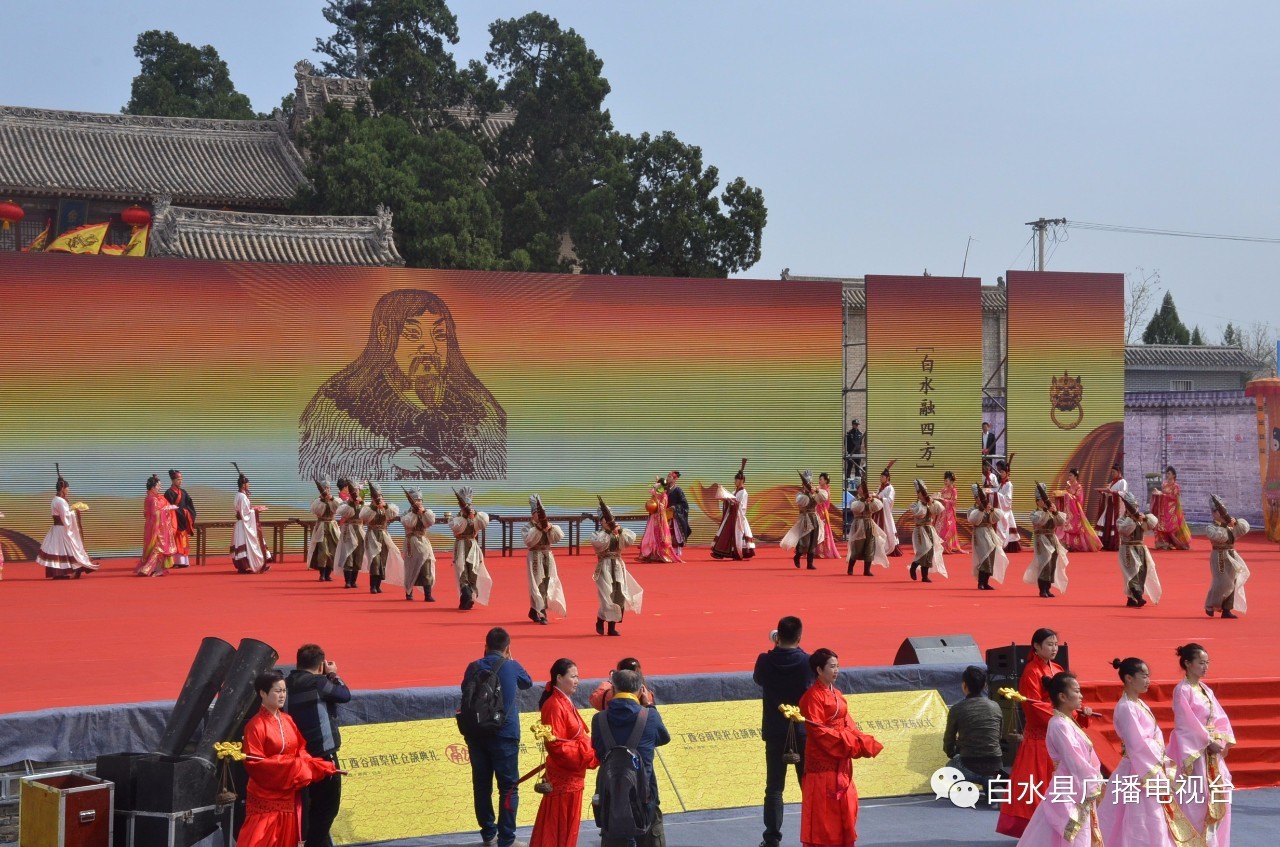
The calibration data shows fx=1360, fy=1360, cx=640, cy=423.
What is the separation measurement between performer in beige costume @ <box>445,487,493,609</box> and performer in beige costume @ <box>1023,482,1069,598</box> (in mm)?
6446

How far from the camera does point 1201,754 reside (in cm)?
682

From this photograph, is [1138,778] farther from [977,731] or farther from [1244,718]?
[1244,718]

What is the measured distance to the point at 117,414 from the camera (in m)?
20.7

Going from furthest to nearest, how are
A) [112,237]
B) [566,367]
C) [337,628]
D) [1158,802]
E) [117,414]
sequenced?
[112,237]
[566,367]
[117,414]
[337,628]
[1158,802]

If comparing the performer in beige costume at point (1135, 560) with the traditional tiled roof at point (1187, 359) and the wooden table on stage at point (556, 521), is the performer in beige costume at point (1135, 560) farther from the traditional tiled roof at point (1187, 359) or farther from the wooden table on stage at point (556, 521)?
the traditional tiled roof at point (1187, 359)

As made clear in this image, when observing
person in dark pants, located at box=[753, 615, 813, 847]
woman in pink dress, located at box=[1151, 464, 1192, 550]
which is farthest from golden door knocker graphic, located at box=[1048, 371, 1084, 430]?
person in dark pants, located at box=[753, 615, 813, 847]

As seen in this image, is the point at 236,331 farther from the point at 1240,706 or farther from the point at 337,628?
A: the point at 1240,706

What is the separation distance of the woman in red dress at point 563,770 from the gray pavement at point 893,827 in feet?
3.24

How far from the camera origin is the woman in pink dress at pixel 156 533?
18766 mm

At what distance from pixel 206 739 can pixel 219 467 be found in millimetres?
15252

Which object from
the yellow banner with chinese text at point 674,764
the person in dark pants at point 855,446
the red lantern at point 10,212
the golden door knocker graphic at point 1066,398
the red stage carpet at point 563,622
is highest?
the red lantern at point 10,212

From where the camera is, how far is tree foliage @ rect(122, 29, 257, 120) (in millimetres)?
40844

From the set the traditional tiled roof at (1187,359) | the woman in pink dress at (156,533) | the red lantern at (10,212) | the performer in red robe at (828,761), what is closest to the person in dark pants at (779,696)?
the performer in red robe at (828,761)

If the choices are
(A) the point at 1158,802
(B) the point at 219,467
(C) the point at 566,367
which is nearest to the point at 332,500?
(B) the point at 219,467
